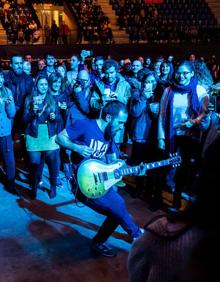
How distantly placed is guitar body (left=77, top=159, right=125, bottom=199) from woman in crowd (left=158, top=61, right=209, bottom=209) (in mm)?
1651

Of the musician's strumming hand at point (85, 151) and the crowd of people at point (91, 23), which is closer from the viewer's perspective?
the musician's strumming hand at point (85, 151)

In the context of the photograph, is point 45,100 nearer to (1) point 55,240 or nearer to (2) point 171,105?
(2) point 171,105

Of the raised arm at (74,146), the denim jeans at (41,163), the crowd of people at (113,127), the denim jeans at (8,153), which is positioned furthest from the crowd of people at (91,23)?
the raised arm at (74,146)

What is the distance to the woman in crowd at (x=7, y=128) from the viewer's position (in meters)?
6.28

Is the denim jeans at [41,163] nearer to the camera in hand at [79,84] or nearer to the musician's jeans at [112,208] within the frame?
the camera in hand at [79,84]

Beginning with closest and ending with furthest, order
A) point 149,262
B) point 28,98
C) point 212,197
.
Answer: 1. point 212,197
2. point 149,262
3. point 28,98

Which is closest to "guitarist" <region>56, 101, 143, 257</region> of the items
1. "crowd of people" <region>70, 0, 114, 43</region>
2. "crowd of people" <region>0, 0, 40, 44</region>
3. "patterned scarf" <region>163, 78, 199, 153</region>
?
"patterned scarf" <region>163, 78, 199, 153</region>

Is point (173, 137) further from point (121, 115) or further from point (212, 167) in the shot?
point (212, 167)

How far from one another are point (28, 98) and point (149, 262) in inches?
206

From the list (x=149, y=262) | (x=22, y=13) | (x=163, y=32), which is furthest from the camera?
(x=163, y=32)

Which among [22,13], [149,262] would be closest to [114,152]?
[149,262]

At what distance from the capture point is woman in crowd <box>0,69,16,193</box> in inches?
247

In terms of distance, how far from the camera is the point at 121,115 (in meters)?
4.20

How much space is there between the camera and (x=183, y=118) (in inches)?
227
